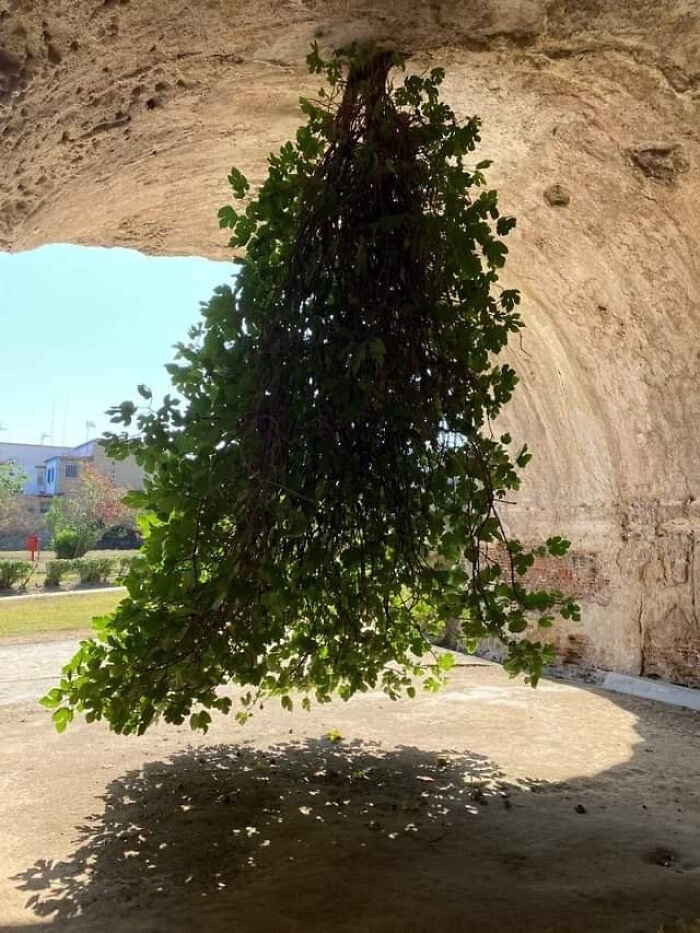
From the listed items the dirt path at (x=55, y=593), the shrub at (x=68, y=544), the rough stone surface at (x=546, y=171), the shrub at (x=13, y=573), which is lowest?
the dirt path at (x=55, y=593)

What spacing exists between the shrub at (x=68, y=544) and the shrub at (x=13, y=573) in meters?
3.75

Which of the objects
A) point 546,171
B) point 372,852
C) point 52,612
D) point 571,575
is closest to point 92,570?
point 52,612

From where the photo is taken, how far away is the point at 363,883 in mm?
2426

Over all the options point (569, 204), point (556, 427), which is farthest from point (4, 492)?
point (569, 204)

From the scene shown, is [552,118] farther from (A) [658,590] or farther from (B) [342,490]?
(A) [658,590]

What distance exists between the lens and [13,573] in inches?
533

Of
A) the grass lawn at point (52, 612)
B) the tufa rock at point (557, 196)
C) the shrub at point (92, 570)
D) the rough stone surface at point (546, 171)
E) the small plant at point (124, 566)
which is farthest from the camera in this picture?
the shrub at point (92, 570)

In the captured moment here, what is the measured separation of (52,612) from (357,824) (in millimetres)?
8914

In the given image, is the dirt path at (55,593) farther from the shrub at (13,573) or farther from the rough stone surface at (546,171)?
the rough stone surface at (546,171)

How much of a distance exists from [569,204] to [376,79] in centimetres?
182

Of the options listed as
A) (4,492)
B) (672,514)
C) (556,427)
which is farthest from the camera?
(4,492)

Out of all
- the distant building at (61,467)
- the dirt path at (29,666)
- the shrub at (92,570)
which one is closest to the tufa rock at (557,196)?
the dirt path at (29,666)

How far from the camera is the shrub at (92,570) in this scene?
48.2 ft

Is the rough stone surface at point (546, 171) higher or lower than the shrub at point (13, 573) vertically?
higher
